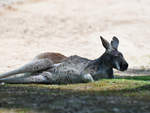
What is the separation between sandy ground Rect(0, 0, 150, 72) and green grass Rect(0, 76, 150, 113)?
7.45 meters

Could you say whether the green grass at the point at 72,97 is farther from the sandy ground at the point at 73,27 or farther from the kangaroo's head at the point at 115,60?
the sandy ground at the point at 73,27

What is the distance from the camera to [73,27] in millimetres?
18172

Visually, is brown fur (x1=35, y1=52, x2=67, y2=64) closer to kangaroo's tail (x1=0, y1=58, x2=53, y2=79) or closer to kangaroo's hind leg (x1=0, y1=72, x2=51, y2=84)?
kangaroo's tail (x1=0, y1=58, x2=53, y2=79)

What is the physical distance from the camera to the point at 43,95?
6.04 meters

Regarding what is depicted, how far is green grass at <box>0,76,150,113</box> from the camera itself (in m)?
5.10

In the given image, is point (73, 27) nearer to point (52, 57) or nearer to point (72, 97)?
point (52, 57)

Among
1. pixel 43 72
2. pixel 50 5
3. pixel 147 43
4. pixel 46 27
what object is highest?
pixel 50 5

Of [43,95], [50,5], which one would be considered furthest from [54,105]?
[50,5]

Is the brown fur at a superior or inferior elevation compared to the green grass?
superior

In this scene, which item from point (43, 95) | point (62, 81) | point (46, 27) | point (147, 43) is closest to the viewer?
point (43, 95)

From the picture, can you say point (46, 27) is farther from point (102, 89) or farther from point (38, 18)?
point (102, 89)

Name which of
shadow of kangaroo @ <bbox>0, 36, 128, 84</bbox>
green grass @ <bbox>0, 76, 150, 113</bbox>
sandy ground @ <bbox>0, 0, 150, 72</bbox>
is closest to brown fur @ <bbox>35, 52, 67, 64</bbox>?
shadow of kangaroo @ <bbox>0, 36, 128, 84</bbox>

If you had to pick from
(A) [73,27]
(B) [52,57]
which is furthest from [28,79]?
(A) [73,27]

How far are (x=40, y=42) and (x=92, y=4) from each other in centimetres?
417
